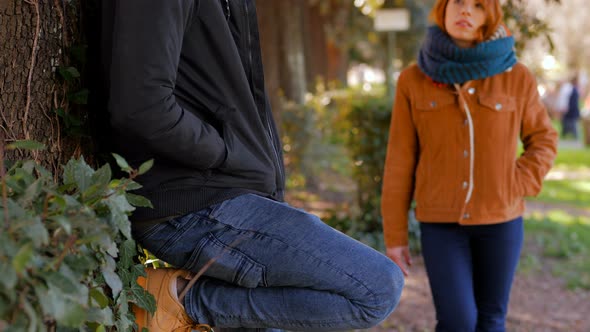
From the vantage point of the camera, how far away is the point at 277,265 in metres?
2.35

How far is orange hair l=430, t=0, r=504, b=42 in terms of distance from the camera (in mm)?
3615

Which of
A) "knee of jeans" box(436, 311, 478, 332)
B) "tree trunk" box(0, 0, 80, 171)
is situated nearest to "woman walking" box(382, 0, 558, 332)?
"knee of jeans" box(436, 311, 478, 332)

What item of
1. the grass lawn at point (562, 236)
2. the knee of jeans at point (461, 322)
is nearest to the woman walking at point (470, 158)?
the knee of jeans at point (461, 322)

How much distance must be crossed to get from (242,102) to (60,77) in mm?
589

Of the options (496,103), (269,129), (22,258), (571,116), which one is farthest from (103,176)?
(571,116)

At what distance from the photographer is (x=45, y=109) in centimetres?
242

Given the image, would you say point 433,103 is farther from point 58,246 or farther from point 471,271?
point 58,246

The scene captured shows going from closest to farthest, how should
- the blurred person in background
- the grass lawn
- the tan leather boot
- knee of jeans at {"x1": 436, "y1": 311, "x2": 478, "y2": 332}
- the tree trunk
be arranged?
1. the tree trunk
2. the tan leather boot
3. knee of jeans at {"x1": 436, "y1": 311, "x2": 478, "y2": 332}
4. the grass lawn
5. the blurred person in background

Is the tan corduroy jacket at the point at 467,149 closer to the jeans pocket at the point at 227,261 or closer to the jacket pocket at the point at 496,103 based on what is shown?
the jacket pocket at the point at 496,103

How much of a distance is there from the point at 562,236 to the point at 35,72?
27.2 ft

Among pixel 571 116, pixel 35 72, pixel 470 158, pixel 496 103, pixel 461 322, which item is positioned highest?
pixel 35 72

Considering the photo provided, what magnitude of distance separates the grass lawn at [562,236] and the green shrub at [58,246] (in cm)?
629

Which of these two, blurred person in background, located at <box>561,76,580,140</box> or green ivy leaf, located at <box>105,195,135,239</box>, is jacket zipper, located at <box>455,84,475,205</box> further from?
blurred person in background, located at <box>561,76,580,140</box>

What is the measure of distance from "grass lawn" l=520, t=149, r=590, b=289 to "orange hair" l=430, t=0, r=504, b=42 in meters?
4.37
